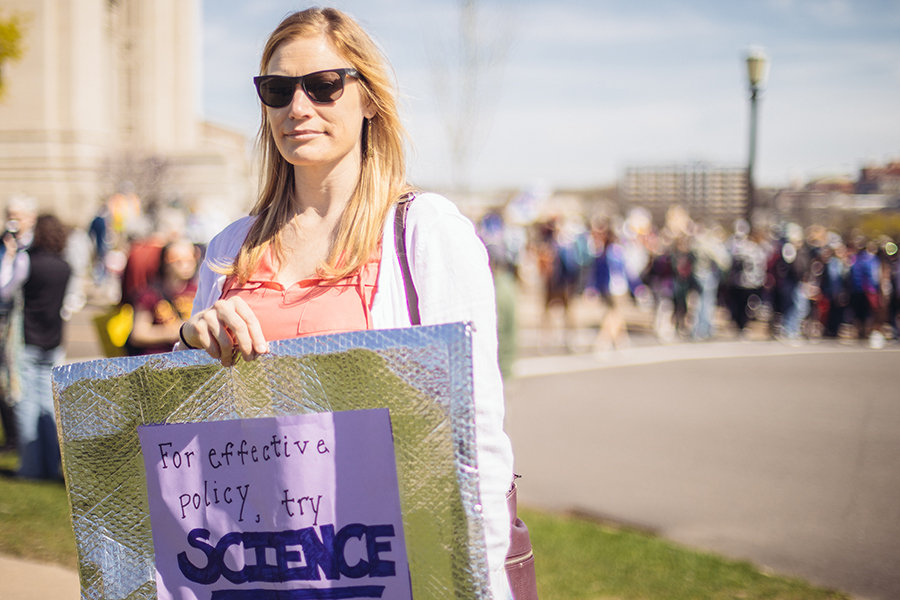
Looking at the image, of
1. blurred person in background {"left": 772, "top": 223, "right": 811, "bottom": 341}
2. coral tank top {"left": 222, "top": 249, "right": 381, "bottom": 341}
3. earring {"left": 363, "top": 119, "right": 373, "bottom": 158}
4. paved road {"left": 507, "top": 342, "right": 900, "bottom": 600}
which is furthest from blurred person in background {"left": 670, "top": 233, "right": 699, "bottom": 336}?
coral tank top {"left": 222, "top": 249, "right": 381, "bottom": 341}

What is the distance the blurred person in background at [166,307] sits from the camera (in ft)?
15.6

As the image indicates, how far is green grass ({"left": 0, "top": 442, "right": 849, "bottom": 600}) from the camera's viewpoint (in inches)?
142

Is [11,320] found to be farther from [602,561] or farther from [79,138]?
[79,138]

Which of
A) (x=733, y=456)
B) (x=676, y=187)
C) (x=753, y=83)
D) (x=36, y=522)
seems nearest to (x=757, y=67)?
(x=753, y=83)

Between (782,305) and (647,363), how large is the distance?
4.91 m

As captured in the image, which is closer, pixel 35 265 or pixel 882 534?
pixel 882 534

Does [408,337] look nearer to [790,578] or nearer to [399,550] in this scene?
[399,550]

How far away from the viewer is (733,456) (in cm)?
616

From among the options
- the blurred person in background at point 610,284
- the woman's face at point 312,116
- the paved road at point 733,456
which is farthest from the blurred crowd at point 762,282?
the woman's face at point 312,116

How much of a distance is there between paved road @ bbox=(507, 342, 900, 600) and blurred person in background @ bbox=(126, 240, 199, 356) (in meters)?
2.69

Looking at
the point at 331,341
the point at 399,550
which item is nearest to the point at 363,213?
the point at 331,341

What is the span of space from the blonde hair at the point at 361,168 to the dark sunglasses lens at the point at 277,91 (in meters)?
0.08

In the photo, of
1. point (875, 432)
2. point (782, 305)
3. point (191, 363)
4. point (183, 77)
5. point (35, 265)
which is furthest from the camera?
point (183, 77)

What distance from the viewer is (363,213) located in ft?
5.03
